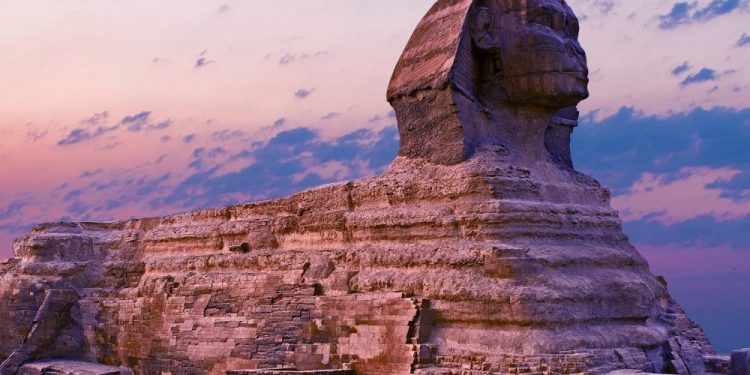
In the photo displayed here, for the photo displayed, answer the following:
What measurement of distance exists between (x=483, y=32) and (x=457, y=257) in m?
3.58

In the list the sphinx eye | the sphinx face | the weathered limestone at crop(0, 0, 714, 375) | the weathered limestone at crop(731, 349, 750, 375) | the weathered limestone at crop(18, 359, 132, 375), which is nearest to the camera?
the weathered limestone at crop(0, 0, 714, 375)

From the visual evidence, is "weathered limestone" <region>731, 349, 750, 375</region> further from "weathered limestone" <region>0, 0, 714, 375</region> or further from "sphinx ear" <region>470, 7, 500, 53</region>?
"sphinx ear" <region>470, 7, 500, 53</region>

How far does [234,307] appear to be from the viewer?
16.0m

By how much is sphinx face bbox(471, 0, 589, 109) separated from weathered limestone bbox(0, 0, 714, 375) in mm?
27

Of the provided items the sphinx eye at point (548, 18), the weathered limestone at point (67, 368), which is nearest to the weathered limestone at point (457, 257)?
the sphinx eye at point (548, 18)

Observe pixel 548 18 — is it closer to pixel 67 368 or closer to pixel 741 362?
pixel 741 362

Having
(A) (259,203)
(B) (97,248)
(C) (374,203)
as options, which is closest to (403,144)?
(C) (374,203)

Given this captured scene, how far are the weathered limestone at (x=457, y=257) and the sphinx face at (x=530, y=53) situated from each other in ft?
0.09

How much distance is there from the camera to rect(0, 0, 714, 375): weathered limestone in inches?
474

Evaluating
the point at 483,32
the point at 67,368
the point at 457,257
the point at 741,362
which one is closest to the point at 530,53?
the point at 483,32

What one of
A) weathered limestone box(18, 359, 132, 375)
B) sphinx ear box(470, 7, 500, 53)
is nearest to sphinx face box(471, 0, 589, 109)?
sphinx ear box(470, 7, 500, 53)

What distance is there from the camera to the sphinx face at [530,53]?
13.7 metres

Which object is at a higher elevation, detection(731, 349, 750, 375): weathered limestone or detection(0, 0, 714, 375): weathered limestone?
detection(0, 0, 714, 375): weathered limestone

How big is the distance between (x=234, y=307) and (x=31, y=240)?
7291mm
